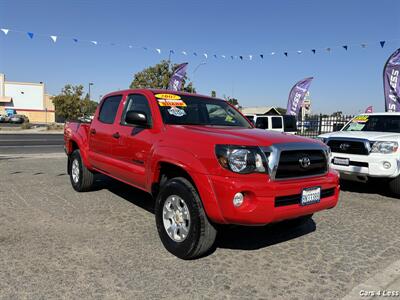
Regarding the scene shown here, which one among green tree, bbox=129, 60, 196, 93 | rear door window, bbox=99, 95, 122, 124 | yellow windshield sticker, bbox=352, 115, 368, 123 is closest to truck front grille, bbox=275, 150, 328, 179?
rear door window, bbox=99, 95, 122, 124

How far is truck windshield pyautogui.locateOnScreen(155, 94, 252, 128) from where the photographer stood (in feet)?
15.3

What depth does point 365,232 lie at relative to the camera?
195 inches

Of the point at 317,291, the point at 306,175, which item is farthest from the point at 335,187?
the point at 317,291

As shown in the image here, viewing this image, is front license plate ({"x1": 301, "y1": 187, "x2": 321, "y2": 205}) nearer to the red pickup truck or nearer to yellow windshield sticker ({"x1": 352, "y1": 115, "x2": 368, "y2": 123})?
the red pickup truck

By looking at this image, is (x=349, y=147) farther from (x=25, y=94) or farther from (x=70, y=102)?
(x=25, y=94)

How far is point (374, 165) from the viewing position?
22.3 ft

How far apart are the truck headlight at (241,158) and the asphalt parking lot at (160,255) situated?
1.01m

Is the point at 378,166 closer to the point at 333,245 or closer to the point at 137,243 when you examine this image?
the point at 333,245

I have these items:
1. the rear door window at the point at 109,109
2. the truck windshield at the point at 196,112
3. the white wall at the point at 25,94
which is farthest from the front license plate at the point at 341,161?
the white wall at the point at 25,94

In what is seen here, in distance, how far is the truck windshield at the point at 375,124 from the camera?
8133 mm

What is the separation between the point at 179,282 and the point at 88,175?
384 centimetres

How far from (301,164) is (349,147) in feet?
12.9

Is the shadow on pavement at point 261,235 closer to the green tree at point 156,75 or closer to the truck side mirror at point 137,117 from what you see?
the truck side mirror at point 137,117

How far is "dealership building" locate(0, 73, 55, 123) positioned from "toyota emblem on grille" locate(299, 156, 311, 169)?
75050 millimetres
